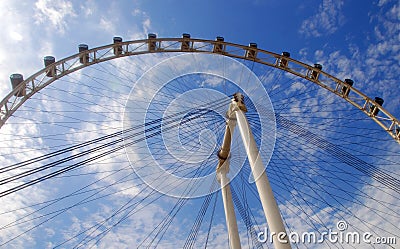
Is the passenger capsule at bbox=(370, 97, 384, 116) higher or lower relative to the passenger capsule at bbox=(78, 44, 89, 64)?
higher

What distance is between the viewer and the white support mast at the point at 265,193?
43.5 ft

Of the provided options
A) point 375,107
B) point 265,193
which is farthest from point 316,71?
point 265,193

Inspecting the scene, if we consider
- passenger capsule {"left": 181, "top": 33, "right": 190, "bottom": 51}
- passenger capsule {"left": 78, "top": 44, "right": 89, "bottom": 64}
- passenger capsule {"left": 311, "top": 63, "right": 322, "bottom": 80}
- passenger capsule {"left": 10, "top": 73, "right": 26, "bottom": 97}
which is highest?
passenger capsule {"left": 311, "top": 63, "right": 322, "bottom": 80}

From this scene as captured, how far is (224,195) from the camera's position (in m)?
21.5

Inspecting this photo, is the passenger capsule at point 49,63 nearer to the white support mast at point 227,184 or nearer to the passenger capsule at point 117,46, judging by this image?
the passenger capsule at point 117,46

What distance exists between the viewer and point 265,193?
14.8 meters

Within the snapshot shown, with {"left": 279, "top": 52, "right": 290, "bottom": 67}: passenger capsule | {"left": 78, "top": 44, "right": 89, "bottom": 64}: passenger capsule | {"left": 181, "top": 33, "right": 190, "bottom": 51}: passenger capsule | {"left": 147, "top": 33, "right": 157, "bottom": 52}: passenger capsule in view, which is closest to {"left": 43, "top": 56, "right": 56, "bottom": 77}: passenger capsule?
{"left": 78, "top": 44, "right": 89, "bottom": 64}: passenger capsule

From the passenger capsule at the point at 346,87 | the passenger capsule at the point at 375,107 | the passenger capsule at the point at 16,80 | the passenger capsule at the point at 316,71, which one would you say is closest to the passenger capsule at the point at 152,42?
the passenger capsule at the point at 16,80

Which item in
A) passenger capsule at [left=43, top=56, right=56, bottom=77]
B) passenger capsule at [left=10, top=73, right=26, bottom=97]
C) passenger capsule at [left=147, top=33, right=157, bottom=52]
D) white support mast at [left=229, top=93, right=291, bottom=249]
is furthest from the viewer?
passenger capsule at [left=147, top=33, right=157, bottom=52]

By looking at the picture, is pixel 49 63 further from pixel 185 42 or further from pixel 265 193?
pixel 265 193

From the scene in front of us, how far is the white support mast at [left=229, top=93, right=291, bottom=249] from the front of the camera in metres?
13.3

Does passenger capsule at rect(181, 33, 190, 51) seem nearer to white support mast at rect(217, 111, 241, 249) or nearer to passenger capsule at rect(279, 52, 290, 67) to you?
white support mast at rect(217, 111, 241, 249)

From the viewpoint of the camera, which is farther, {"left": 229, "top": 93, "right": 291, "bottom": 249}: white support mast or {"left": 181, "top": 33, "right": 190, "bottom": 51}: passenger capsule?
{"left": 181, "top": 33, "right": 190, "bottom": 51}: passenger capsule

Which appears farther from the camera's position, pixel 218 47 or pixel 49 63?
pixel 218 47
